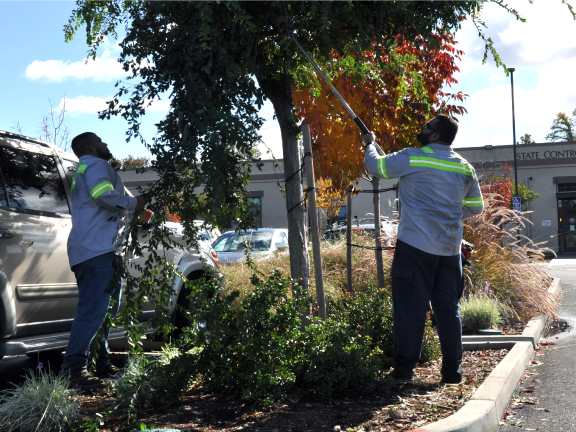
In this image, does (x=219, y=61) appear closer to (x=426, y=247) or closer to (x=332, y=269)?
(x=426, y=247)

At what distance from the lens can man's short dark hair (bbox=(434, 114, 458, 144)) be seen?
167 inches

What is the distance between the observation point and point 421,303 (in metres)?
4.08

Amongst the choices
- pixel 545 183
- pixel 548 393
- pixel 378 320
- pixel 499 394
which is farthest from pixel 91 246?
pixel 545 183

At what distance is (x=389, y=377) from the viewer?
3.89 meters

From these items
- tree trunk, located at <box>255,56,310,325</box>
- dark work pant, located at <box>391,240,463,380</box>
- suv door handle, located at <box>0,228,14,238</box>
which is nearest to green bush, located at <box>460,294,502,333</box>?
dark work pant, located at <box>391,240,463,380</box>

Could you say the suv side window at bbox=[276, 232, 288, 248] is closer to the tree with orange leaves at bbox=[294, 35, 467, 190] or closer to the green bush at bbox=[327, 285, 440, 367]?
the tree with orange leaves at bbox=[294, 35, 467, 190]

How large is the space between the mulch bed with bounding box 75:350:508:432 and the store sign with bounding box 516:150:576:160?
3110 centimetres

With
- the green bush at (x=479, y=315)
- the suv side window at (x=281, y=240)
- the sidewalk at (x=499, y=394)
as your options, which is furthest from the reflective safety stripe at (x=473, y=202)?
the suv side window at (x=281, y=240)

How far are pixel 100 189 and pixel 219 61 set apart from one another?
4.68 feet

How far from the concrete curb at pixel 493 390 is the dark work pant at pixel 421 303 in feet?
1.11

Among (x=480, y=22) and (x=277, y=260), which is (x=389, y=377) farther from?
(x=277, y=260)

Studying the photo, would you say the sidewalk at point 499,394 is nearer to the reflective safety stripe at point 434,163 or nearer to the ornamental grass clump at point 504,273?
the ornamental grass clump at point 504,273

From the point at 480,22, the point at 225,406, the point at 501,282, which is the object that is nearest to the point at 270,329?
the point at 225,406

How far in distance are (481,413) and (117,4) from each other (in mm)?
4006
